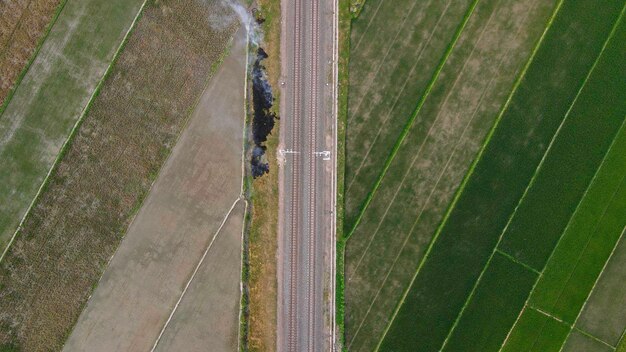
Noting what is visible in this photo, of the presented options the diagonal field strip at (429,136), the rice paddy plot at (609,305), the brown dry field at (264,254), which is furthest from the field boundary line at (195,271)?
the rice paddy plot at (609,305)

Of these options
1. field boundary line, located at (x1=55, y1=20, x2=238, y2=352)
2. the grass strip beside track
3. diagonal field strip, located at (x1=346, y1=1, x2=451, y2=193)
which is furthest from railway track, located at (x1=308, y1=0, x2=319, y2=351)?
field boundary line, located at (x1=55, y1=20, x2=238, y2=352)

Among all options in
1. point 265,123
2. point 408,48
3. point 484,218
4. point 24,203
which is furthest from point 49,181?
point 484,218

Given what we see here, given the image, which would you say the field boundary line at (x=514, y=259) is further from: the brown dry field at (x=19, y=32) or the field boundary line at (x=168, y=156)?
the brown dry field at (x=19, y=32)

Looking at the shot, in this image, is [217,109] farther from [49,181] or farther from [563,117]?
[563,117]

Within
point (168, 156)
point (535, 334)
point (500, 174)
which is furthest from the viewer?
point (500, 174)

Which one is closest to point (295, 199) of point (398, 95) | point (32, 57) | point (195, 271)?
point (195, 271)

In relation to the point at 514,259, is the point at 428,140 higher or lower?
higher

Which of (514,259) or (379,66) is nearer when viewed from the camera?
(514,259)

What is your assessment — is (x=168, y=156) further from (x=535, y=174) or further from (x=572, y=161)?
(x=572, y=161)
